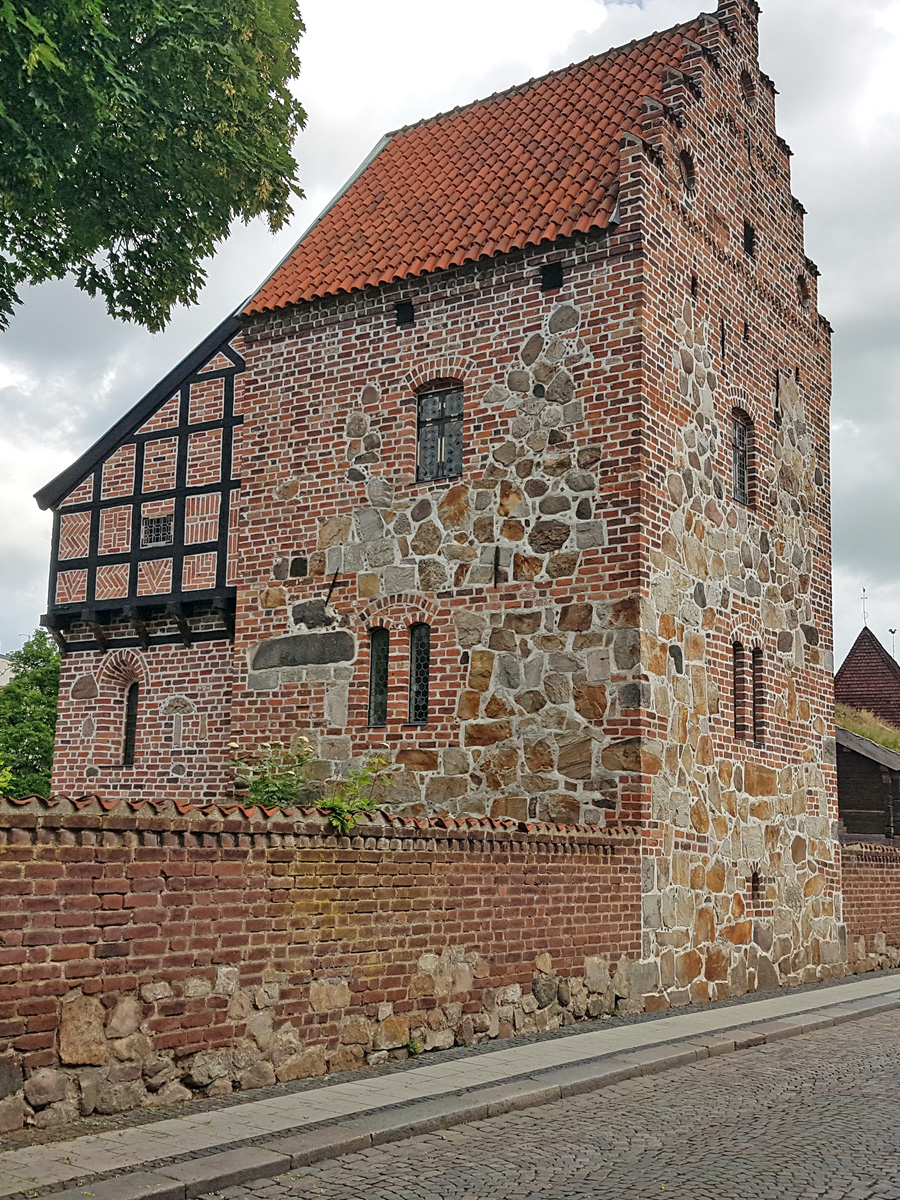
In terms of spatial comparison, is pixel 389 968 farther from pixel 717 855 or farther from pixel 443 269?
pixel 443 269

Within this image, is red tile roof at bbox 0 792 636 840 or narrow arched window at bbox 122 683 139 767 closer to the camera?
red tile roof at bbox 0 792 636 840

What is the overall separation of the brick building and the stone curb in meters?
2.93

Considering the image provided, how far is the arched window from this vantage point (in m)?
17.0

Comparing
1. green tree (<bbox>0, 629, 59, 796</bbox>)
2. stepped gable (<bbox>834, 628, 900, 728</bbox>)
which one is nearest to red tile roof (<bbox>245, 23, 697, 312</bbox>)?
green tree (<bbox>0, 629, 59, 796</bbox>)

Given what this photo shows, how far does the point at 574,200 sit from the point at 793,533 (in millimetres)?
5714

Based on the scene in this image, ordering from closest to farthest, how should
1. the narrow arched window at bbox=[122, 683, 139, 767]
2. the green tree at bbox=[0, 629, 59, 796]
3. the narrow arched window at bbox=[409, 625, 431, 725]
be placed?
the narrow arched window at bbox=[409, 625, 431, 725]
the narrow arched window at bbox=[122, 683, 139, 767]
the green tree at bbox=[0, 629, 59, 796]

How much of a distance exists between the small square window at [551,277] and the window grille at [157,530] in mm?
6499

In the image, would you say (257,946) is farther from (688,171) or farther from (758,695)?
(688,171)

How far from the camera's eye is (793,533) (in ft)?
59.7

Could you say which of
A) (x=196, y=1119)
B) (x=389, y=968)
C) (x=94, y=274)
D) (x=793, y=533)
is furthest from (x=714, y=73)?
(x=196, y=1119)

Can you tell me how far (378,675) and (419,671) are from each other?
1.96ft

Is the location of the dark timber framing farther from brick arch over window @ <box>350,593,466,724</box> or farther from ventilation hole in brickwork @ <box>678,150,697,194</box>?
ventilation hole in brickwork @ <box>678,150,697,194</box>

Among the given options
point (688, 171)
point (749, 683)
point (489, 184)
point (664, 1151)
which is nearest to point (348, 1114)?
point (664, 1151)

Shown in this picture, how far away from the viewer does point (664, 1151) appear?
7211mm
